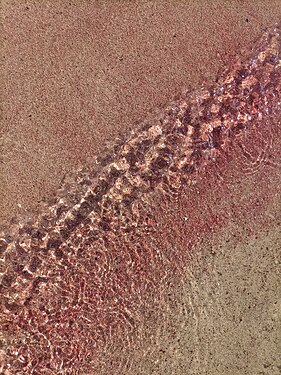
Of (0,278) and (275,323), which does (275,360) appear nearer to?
(275,323)

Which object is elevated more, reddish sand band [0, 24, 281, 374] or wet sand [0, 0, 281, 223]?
wet sand [0, 0, 281, 223]

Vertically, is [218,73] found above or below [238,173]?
above

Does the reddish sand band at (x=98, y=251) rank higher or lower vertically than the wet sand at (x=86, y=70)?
lower

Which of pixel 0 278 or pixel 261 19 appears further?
pixel 261 19

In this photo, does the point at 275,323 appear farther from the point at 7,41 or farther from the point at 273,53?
the point at 7,41

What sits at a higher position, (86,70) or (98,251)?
(86,70)

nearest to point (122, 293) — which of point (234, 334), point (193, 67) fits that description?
point (234, 334)

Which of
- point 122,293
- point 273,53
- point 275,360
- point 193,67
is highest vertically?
point 193,67
